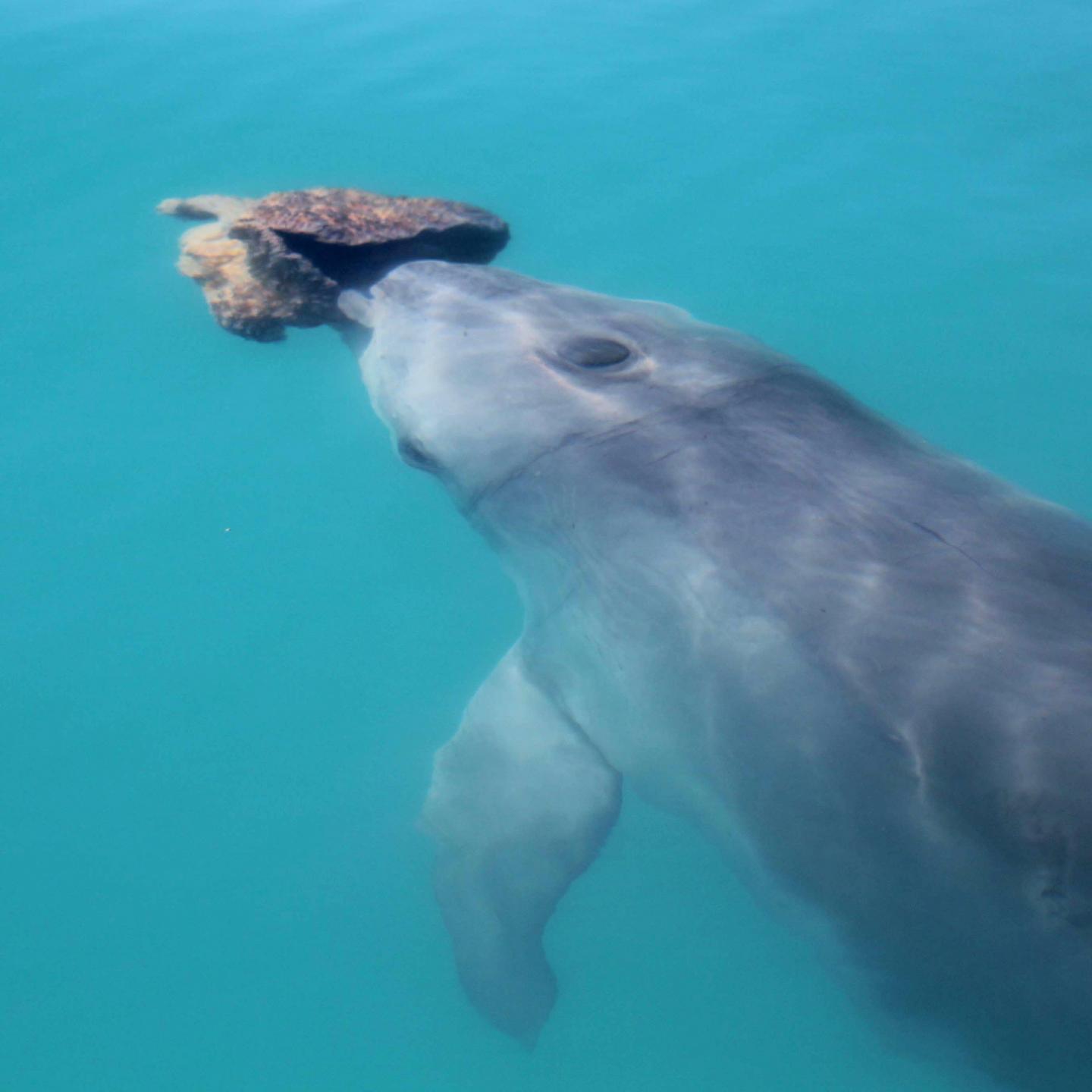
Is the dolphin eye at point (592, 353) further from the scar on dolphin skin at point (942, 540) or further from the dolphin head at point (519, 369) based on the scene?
the scar on dolphin skin at point (942, 540)

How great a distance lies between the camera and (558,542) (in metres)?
5.43

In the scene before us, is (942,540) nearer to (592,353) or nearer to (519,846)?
(592,353)

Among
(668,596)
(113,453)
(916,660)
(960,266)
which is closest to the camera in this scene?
(916,660)

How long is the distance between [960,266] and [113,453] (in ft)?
24.6

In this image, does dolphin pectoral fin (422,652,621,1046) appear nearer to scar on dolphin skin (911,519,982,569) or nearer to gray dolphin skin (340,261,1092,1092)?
gray dolphin skin (340,261,1092,1092)

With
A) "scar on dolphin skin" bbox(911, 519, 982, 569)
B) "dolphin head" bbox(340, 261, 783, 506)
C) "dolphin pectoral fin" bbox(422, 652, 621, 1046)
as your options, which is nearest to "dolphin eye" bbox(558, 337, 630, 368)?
"dolphin head" bbox(340, 261, 783, 506)

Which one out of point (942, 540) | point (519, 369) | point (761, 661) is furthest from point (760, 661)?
point (519, 369)

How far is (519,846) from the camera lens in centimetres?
586

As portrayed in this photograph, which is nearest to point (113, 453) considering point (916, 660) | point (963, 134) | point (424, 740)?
point (424, 740)

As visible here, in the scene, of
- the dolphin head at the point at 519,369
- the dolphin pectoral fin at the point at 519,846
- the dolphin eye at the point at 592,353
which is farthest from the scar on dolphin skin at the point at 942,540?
the dolphin pectoral fin at the point at 519,846

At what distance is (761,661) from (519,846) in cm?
207

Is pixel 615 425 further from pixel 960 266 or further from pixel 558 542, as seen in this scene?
pixel 960 266

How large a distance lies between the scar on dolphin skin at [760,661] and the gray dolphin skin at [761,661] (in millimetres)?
14

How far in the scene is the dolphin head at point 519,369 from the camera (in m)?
5.53
